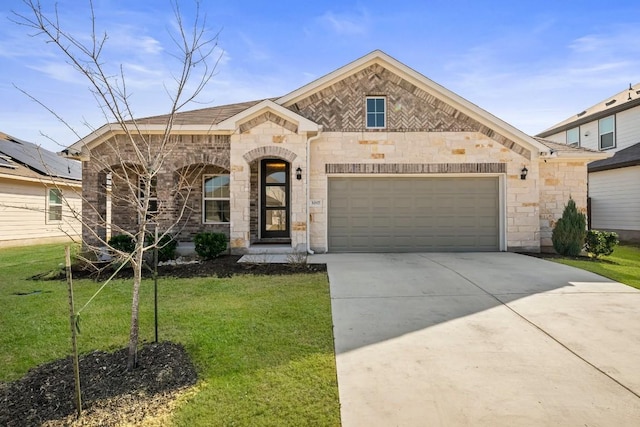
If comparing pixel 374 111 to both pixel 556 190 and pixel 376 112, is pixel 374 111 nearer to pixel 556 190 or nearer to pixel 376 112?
pixel 376 112

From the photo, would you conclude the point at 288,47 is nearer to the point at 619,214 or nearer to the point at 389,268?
the point at 389,268

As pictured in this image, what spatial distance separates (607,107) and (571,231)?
12.0 m

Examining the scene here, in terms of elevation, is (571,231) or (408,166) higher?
(408,166)

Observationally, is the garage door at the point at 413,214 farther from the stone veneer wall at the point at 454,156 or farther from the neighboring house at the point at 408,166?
the stone veneer wall at the point at 454,156

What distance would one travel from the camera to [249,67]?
8336mm

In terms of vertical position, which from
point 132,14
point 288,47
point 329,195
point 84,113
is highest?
point 288,47

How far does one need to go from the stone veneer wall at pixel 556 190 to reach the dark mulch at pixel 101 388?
11503 millimetres

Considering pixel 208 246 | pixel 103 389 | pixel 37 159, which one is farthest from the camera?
pixel 37 159

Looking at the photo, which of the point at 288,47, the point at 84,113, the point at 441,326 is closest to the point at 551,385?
the point at 441,326

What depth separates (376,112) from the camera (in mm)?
10703

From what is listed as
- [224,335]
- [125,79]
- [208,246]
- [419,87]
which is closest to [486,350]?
[224,335]

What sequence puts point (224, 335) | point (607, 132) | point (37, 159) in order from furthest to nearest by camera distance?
point (607, 132) < point (37, 159) < point (224, 335)

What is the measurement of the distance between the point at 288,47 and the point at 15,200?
12.6 m

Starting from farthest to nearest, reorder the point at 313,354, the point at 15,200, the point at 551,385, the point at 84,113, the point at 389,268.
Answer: the point at 15,200 → the point at 389,268 → the point at 84,113 → the point at 313,354 → the point at 551,385
